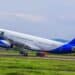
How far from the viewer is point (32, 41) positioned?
94.2 m

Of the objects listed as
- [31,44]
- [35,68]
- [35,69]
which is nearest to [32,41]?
[31,44]

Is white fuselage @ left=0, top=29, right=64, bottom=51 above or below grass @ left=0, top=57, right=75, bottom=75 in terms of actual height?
above

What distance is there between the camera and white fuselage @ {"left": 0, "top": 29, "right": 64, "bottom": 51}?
295ft

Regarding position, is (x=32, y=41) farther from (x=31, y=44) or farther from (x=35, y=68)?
(x=35, y=68)

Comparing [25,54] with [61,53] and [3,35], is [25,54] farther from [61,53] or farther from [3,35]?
[61,53]

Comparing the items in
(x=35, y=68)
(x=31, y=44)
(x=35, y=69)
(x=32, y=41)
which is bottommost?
(x=35, y=69)

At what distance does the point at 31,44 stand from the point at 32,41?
0.80 meters

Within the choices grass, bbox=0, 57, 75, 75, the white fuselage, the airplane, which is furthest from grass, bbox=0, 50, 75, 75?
the white fuselage

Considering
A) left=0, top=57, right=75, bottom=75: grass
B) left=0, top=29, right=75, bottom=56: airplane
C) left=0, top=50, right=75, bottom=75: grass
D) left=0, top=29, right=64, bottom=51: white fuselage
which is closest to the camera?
left=0, top=57, right=75, bottom=75: grass

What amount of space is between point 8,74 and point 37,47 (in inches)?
2343

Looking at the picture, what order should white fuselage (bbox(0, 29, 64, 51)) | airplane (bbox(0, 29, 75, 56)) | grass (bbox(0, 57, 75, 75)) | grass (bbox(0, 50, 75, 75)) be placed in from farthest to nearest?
white fuselage (bbox(0, 29, 64, 51))
airplane (bbox(0, 29, 75, 56))
grass (bbox(0, 50, 75, 75))
grass (bbox(0, 57, 75, 75))

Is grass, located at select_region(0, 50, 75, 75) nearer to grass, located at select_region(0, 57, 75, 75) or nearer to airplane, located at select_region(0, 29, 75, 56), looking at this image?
grass, located at select_region(0, 57, 75, 75)

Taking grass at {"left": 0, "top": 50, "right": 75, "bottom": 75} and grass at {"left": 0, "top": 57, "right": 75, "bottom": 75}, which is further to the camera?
grass at {"left": 0, "top": 50, "right": 75, "bottom": 75}

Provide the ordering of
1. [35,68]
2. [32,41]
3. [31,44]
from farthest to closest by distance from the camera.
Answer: [32,41]
[31,44]
[35,68]
